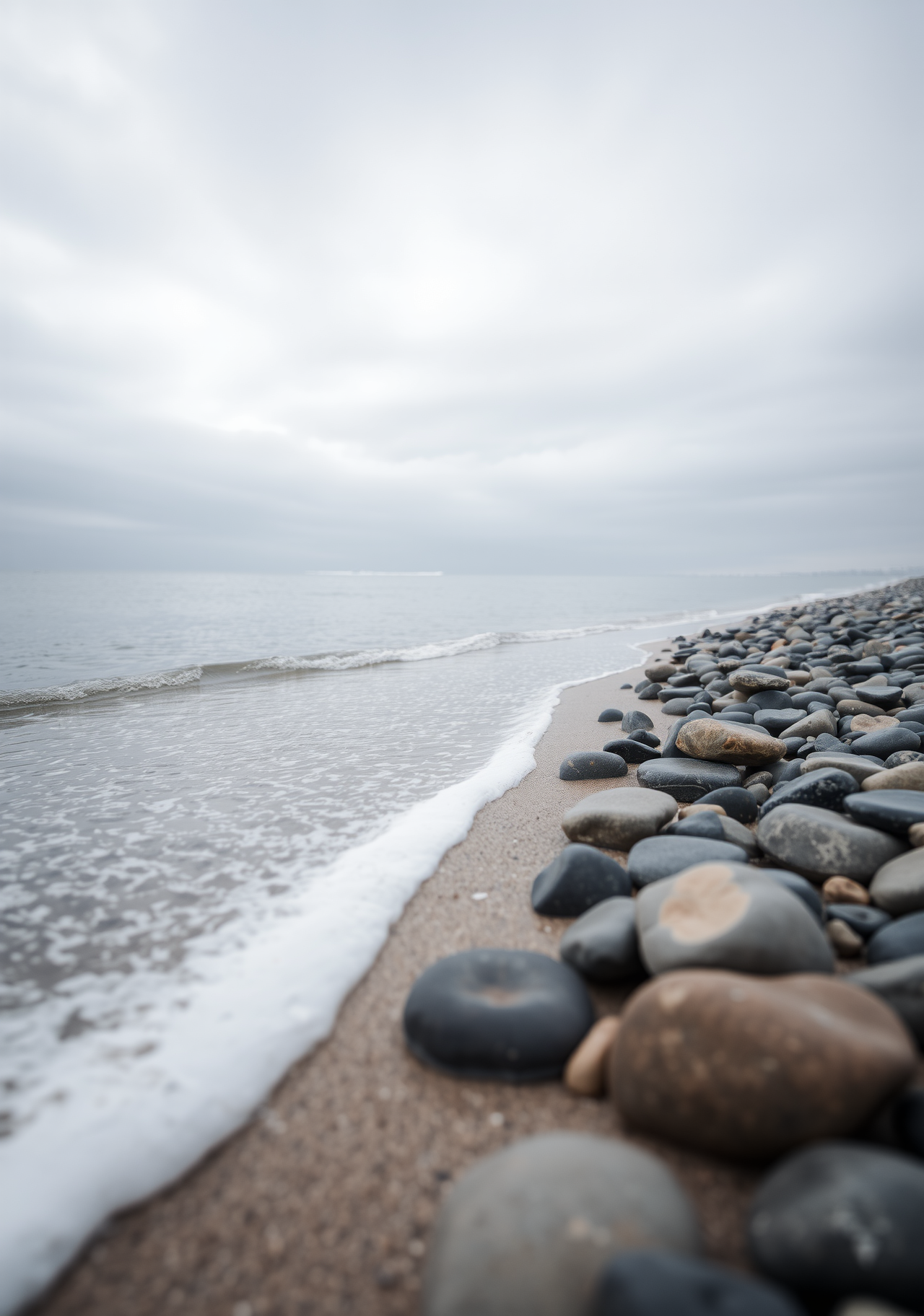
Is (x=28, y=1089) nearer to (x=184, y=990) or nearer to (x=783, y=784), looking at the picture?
(x=184, y=990)

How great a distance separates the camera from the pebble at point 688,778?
10.6 feet

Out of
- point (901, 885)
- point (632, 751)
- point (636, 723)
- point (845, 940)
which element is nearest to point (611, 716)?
point (636, 723)

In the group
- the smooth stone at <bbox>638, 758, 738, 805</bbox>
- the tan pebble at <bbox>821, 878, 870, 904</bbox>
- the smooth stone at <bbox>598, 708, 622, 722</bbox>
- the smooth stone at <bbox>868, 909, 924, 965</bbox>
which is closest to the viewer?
the smooth stone at <bbox>868, 909, 924, 965</bbox>

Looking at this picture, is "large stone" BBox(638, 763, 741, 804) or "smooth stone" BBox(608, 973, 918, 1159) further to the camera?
"large stone" BBox(638, 763, 741, 804)

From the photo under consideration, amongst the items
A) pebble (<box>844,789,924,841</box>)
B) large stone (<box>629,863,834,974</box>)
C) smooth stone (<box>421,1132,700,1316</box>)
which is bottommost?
smooth stone (<box>421,1132,700,1316</box>)

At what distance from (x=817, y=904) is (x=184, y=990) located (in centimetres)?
199

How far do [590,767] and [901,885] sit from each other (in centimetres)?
202

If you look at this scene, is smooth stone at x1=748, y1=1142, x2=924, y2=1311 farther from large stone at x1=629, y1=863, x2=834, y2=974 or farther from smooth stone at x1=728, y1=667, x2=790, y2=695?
smooth stone at x1=728, y1=667, x2=790, y2=695

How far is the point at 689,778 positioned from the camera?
3.26 meters

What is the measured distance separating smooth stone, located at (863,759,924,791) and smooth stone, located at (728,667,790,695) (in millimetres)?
2311

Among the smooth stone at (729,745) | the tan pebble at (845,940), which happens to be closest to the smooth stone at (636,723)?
the smooth stone at (729,745)

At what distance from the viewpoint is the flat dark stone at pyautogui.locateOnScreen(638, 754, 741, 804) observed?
3.22 m

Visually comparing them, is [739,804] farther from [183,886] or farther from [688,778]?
[183,886]

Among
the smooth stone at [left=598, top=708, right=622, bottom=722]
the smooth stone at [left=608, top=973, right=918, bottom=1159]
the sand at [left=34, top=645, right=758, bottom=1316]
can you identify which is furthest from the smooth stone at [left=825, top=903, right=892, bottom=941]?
the smooth stone at [left=598, top=708, right=622, bottom=722]
